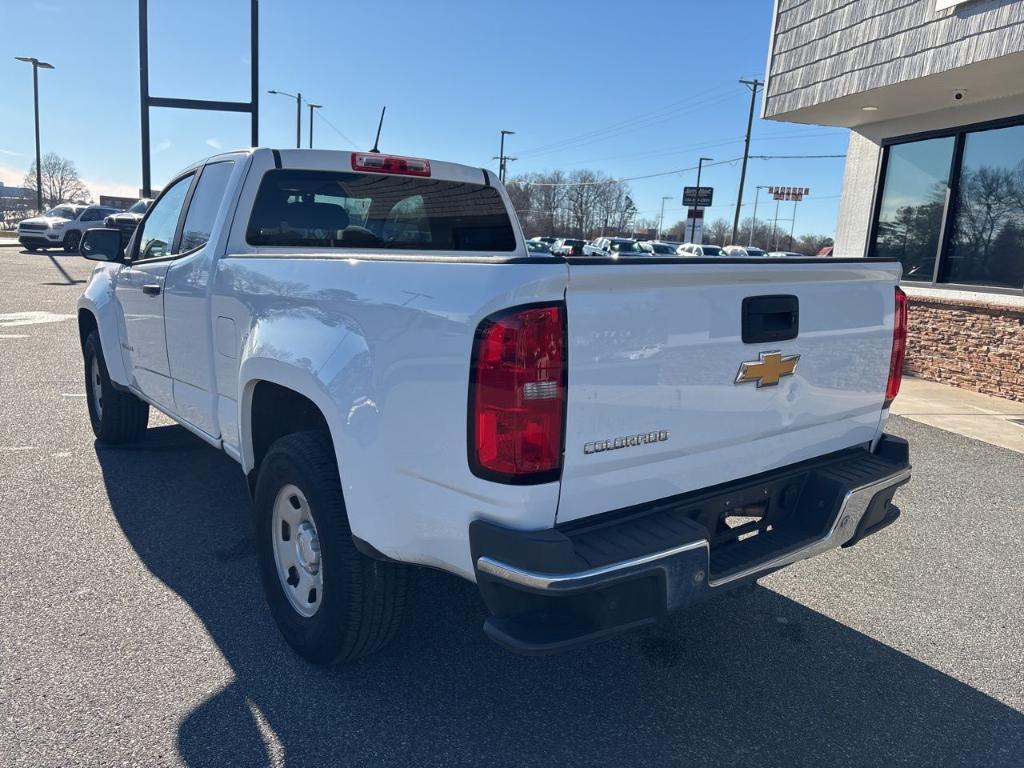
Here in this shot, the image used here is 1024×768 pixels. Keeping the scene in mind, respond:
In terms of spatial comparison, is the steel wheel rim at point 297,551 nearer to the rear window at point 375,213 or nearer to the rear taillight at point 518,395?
the rear taillight at point 518,395

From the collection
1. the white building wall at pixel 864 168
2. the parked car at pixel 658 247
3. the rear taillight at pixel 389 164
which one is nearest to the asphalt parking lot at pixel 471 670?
the rear taillight at pixel 389 164

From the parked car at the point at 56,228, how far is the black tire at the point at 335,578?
2693 centimetres

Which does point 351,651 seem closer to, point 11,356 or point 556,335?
point 556,335

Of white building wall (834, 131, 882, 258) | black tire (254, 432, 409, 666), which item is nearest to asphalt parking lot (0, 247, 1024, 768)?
black tire (254, 432, 409, 666)

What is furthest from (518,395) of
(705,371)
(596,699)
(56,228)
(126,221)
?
(56,228)

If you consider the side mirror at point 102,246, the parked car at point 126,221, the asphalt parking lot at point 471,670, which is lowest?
the asphalt parking lot at point 471,670

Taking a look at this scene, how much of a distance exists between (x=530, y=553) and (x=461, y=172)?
2916mm

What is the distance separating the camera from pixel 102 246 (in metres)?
4.75

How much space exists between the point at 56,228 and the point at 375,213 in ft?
89.9

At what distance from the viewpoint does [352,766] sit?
2.35 meters

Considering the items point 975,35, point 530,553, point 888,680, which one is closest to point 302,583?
point 530,553

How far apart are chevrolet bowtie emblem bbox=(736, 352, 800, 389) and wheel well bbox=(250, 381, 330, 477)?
5.33 feet

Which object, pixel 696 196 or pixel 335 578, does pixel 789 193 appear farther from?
pixel 335 578

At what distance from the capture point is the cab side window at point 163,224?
4367mm
